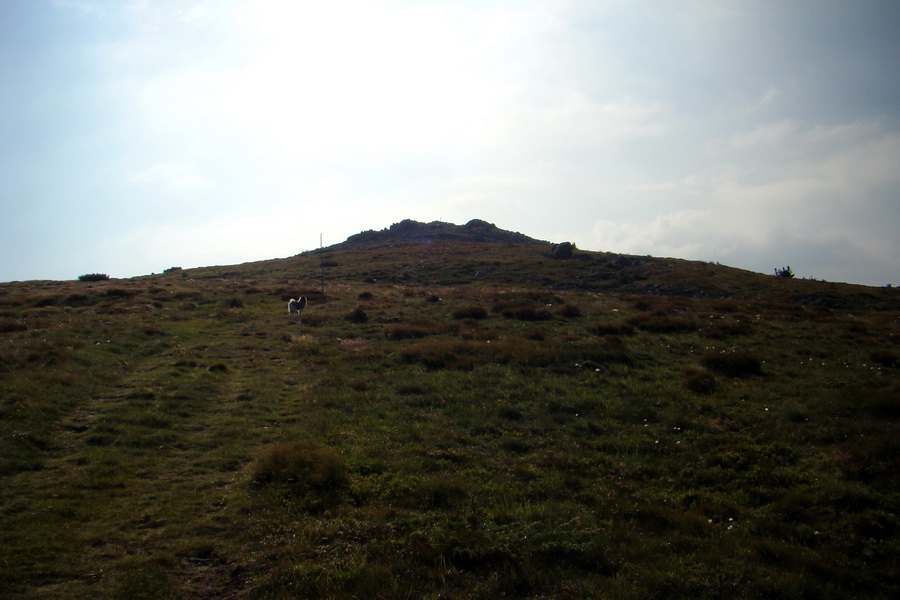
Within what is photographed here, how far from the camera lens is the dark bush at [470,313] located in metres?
30.4

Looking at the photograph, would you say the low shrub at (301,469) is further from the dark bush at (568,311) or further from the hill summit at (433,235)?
the hill summit at (433,235)

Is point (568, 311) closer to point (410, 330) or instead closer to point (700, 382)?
point (410, 330)

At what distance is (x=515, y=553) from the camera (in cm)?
765

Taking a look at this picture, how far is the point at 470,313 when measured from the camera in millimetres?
30766

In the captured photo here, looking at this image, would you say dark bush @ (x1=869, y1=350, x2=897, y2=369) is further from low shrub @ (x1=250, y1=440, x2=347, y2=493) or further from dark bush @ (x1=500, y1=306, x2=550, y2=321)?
low shrub @ (x1=250, y1=440, x2=347, y2=493)

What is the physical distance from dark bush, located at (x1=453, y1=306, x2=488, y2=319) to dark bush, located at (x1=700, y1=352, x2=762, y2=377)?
13.7 meters

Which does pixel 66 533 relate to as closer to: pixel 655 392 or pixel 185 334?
pixel 655 392

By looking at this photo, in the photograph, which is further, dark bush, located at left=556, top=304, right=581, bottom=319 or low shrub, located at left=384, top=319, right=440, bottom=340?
dark bush, located at left=556, top=304, right=581, bottom=319

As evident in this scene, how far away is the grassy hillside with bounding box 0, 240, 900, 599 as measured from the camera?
7.28 m

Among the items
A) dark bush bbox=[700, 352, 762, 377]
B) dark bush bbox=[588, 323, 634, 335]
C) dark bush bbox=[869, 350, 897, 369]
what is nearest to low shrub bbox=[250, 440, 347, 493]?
dark bush bbox=[700, 352, 762, 377]

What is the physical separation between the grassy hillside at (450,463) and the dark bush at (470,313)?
16.9ft

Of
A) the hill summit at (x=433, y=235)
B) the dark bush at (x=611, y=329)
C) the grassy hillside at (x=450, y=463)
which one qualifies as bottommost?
the grassy hillside at (x=450, y=463)

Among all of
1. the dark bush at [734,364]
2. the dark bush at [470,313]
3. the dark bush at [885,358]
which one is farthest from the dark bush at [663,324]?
the dark bush at [470,313]

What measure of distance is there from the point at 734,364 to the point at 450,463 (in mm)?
11992
